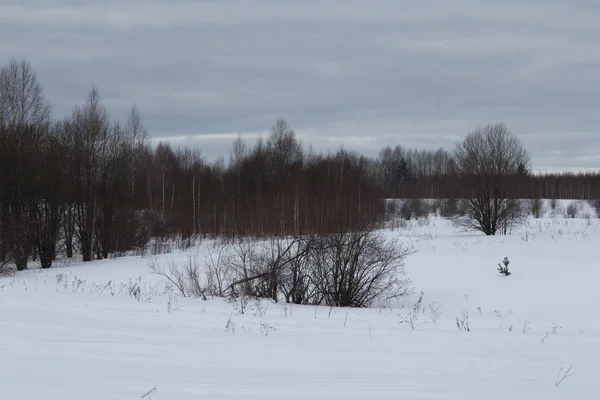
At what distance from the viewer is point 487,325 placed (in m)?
10.9

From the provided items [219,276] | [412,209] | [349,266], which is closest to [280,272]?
[349,266]

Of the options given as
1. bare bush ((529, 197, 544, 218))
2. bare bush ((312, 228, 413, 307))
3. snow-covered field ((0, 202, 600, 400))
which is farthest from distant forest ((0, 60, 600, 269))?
bare bush ((529, 197, 544, 218))

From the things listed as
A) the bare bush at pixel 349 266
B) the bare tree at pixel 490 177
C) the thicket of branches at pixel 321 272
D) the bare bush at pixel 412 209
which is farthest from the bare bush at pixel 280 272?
the bare bush at pixel 412 209

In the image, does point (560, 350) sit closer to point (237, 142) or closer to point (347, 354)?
point (347, 354)

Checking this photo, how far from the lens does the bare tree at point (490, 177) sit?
39125 millimetres

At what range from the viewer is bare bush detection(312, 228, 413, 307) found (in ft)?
51.4

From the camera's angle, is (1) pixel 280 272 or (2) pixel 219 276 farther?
(2) pixel 219 276

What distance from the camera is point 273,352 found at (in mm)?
7555

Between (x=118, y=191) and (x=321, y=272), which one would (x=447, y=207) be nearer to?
(x=118, y=191)

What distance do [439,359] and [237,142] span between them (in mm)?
66341

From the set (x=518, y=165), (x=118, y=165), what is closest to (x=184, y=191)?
(x=118, y=165)

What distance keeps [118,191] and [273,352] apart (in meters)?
31.3

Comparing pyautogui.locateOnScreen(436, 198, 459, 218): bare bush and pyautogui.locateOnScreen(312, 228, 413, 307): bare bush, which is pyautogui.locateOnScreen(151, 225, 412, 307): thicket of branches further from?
pyautogui.locateOnScreen(436, 198, 459, 218): bare bush

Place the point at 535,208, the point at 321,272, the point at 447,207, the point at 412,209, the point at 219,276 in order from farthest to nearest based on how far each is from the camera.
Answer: the point at 412,209
the point at 447,207
the point at 535,208
the point at 219,276
the point at 321,272
